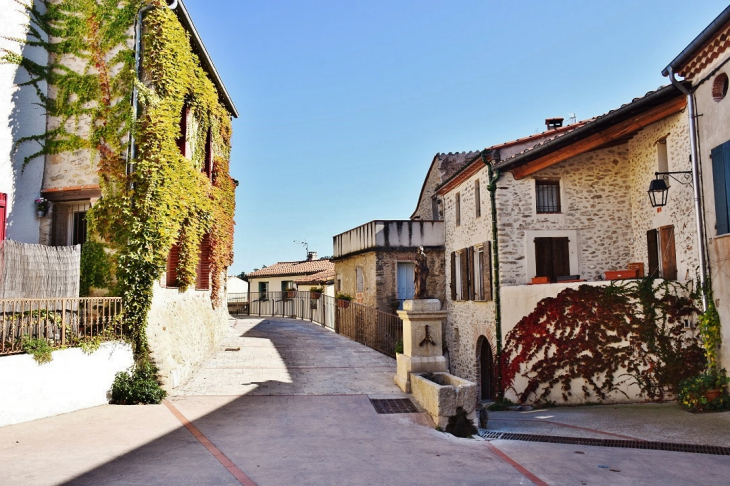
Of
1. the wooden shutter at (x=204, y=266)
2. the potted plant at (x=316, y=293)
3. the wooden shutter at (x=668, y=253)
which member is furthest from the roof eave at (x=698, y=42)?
the potted plant at (x=316, y=293)

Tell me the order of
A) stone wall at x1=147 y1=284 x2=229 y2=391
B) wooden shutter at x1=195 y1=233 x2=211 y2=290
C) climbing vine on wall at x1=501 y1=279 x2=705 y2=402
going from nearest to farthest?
stone wall at x1=147 y1=284 x2=229 y2=391 → climbing vine on wall at x1=501 y1=279 x2=705 y2=402 → wooden shutter at x1=195 y1=233 x2=211 y2=290

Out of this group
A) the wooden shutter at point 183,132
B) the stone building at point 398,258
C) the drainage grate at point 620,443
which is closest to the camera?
the drainage grate at point 620,443

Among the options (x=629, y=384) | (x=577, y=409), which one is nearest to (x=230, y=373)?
(x=577, y=409)

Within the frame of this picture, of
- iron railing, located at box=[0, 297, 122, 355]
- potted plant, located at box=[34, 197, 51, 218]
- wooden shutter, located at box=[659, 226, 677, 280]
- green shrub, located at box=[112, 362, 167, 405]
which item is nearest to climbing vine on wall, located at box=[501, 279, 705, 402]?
wooden shutter, located at box=[659, 226, 677, 280]

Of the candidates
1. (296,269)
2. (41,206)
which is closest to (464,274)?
(41,206)

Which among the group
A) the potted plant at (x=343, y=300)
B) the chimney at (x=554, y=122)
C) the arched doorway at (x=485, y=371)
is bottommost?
the arched doorway at (x=485, y=371)

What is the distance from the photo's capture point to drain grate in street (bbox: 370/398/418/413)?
9.76m

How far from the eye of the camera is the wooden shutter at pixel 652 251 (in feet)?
46.7

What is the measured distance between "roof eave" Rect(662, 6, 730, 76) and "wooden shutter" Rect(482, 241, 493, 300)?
6.80m

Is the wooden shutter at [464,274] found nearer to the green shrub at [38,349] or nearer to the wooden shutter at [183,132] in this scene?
the wooden shutter at [183,132]

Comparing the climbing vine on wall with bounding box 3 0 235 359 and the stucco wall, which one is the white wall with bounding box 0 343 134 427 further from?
the stucco wall

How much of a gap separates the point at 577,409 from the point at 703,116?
20.9 feet

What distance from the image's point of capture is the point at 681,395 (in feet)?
34.5

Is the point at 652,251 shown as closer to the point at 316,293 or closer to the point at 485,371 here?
the point at 485,371
